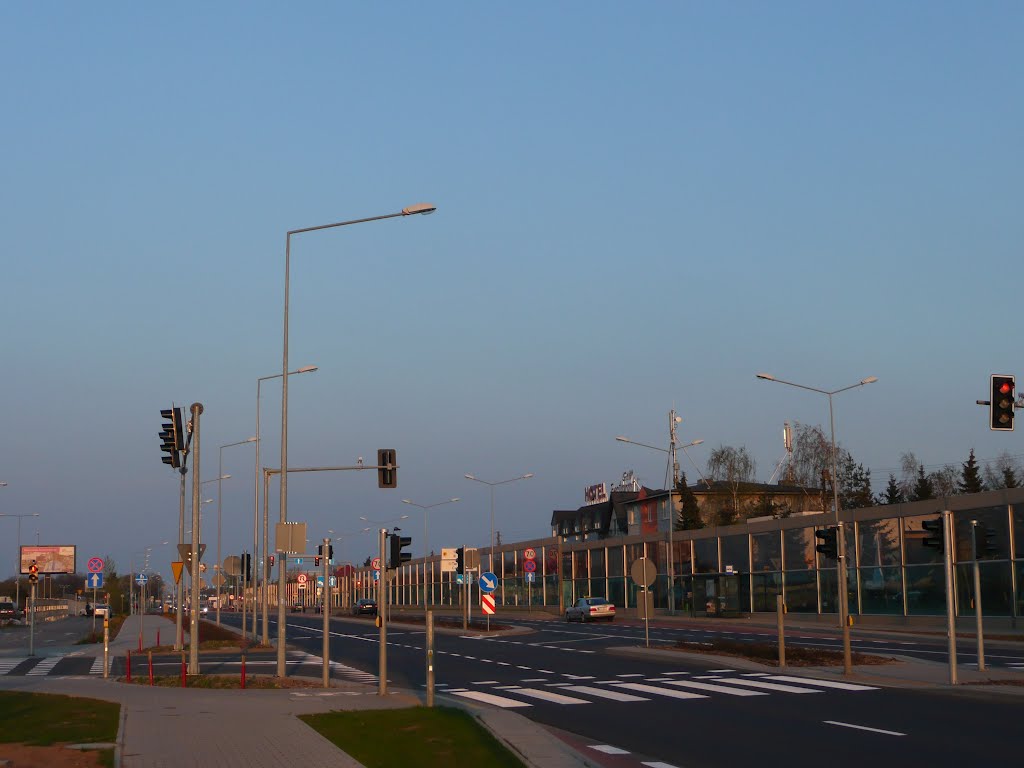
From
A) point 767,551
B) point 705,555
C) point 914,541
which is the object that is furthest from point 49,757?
point 705,555

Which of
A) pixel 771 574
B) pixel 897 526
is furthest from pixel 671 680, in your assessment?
pixel 771 574

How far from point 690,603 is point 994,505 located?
27.6 m

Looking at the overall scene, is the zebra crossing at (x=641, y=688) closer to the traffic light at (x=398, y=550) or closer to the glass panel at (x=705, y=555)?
the traffic light at (x=398, y=550)

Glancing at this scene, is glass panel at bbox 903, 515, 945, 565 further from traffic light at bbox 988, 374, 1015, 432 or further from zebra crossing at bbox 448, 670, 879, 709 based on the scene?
traffic light at bbox 988, 374, 1015, 432

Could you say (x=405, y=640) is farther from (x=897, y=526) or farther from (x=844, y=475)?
(x=844, y=475)

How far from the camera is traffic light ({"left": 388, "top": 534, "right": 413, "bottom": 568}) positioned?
23.4 meters

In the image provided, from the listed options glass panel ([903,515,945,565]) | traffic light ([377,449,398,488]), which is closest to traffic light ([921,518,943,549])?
traffic light ([377,449,398,488])

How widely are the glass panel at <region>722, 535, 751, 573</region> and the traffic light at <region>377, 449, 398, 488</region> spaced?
4117 centimetres

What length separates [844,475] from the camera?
105 meters

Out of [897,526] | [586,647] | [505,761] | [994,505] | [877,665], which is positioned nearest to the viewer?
[505,761]

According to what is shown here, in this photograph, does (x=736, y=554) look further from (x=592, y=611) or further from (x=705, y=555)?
(x=592, y=611)

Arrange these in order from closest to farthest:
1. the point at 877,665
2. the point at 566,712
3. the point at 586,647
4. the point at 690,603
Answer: the point at 566,712
the point at 877,665
the point at 586,647
the point at 690,603

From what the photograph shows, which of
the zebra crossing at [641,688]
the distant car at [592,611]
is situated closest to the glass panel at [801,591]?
the distant car at [592,611]

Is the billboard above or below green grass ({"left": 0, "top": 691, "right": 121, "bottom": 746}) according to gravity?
above
